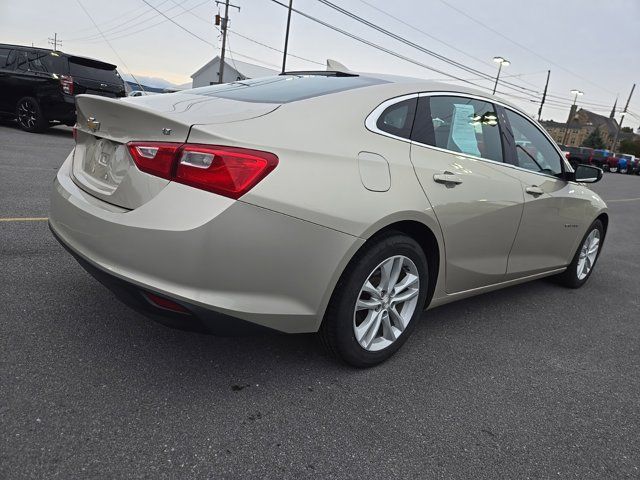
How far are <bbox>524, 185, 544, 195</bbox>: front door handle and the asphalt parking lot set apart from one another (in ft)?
3.13

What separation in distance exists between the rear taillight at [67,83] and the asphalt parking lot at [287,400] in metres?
8.33

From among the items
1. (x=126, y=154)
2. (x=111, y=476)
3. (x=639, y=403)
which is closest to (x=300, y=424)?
(x=111, y=476)

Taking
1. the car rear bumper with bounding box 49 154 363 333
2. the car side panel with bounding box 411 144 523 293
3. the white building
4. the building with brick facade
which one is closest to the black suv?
the car rear bumper with bounding box 49 154 363 333

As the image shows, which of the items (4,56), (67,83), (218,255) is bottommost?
(218,255)

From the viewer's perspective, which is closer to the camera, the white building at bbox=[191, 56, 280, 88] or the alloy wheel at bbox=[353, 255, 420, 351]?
the alloy wheel at bbox=[353, 255, 420, 351]

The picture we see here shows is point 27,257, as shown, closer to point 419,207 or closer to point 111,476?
point 111,476

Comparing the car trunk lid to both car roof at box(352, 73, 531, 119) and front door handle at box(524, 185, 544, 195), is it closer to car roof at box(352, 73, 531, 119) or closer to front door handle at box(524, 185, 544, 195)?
car roof at box(352, 73, 531, 119)

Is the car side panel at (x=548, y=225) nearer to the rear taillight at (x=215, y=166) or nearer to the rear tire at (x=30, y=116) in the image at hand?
the rear taillight at (x=215, y=166)

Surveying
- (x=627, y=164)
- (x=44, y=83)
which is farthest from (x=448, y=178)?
(x=627, y=164)

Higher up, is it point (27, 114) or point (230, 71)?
point (230, 71)

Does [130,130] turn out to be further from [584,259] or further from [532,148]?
[584,259]

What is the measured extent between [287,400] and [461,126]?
1.93 metres

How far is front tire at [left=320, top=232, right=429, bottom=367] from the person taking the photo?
2.42 meters

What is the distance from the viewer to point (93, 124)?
98.5 inches
